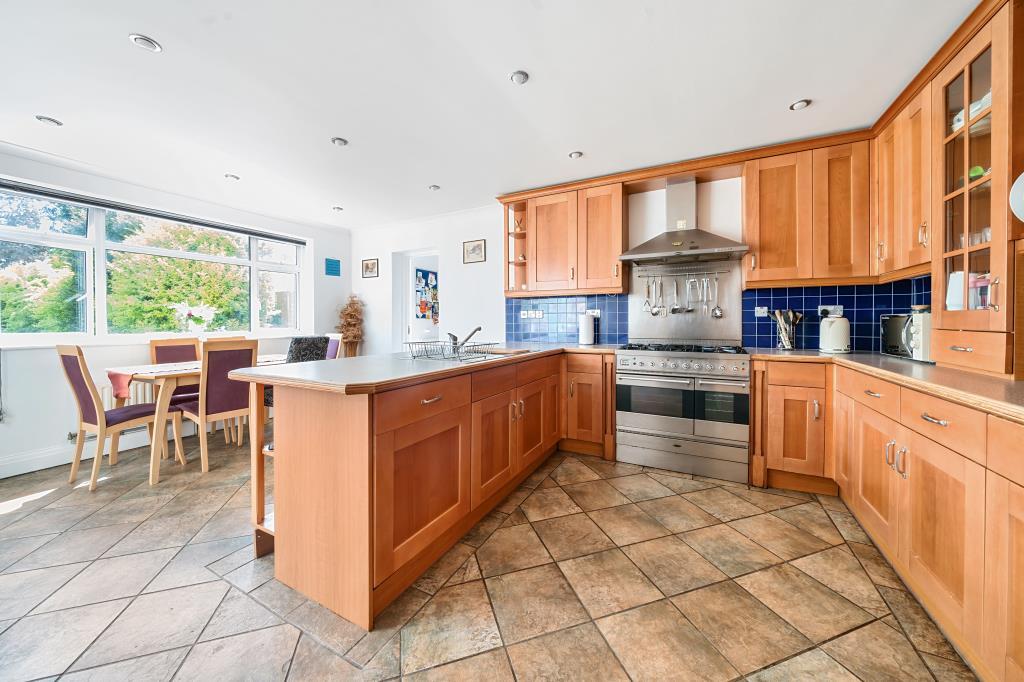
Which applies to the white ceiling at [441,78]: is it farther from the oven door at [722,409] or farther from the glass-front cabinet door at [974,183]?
the oven door at [722,409]

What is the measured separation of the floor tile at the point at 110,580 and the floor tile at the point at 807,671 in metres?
2.35

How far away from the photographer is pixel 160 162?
9.80 ft

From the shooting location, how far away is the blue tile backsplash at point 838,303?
2572mm

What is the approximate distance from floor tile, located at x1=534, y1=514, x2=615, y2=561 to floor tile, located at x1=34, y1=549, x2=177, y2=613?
176cm

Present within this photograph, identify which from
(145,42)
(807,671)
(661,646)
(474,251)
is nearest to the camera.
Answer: (807,671)

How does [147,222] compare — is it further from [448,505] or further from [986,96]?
[986,96]

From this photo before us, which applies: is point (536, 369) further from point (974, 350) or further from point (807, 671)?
point (974, 350)

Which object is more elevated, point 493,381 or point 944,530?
point 493,381

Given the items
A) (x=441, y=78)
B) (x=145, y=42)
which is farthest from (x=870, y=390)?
(x=145, y=42)

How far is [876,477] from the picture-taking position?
1748 millimetres

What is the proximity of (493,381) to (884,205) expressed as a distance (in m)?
2.69

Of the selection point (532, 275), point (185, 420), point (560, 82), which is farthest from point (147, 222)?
→ point (560, 82)

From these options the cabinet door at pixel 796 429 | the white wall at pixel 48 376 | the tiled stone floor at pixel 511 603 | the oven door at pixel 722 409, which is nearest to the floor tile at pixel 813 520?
the tiled stone floor at pixel 511 603

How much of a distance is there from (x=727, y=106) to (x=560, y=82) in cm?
104
